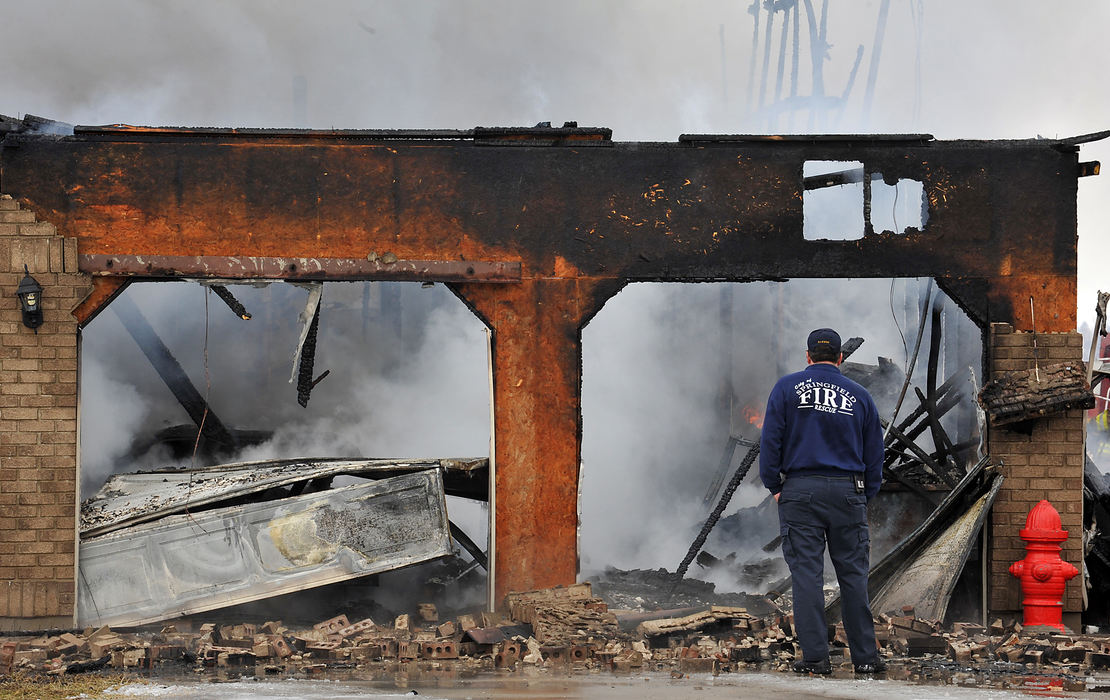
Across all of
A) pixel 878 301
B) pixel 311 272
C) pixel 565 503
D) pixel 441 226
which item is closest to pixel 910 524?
pixel 565 503

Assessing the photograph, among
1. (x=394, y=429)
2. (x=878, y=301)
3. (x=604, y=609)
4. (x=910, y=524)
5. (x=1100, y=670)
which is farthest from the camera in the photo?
(x=878, y=301)

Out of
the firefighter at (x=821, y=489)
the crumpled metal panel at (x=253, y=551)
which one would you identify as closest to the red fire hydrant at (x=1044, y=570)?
the firefighter at (x=821, y=489)

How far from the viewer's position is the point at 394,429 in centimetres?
1653

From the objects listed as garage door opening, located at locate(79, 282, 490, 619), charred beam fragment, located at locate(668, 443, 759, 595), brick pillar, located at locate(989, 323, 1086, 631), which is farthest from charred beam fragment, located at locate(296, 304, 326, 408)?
brick pillar, located at locate(989, 323, 1086, 631)

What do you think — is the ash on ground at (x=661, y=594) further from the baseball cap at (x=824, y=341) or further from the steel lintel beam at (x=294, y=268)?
the baseball cap at (x=824, y=341)

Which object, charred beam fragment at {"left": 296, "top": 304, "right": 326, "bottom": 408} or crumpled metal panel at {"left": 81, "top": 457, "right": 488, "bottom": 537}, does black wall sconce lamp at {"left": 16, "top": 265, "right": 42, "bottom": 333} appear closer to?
crumpled metal panel at {"left": 81, "top": 457, "right": 488, "bottom": 537}

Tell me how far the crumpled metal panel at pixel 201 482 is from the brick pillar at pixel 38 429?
383 millimetres

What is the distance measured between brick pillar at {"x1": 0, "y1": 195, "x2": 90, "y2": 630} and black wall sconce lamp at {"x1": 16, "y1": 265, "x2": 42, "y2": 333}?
2.4 inches

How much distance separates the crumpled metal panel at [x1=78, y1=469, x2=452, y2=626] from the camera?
9.56m

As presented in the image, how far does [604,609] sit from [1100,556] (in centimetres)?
492

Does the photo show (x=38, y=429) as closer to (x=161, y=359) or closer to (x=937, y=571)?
(x=161, y=359)

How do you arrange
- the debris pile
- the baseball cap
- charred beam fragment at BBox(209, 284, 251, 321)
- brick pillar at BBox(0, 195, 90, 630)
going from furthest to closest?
charred beam fragment at BBox(209, 284, 251, 321) < brick pillar at BBox(0, 195, 90, 630) < the debris pile < the baseball cap

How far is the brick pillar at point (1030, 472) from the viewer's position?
9891 millimetres

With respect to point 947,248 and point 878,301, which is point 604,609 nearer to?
point 947,248
